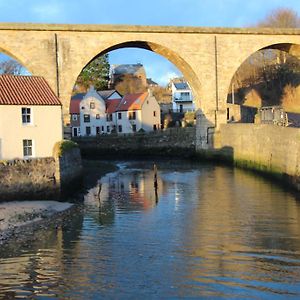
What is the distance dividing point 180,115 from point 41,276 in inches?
2489

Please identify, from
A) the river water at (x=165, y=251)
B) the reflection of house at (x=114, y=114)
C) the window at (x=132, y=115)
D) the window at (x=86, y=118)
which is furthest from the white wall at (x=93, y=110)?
the river water at (x=165, y=251)

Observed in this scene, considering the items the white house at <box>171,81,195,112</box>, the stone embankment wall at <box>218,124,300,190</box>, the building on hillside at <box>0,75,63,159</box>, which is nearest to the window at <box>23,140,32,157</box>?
the building on hillside at <box>0,75,63,159</box>

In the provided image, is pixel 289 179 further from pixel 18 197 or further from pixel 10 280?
pixel 10 280

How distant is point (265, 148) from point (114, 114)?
130 ft

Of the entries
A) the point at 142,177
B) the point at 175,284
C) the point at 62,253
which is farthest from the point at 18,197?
the point at 142,177

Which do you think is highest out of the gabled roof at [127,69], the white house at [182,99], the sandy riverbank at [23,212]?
the gabled roof at [127,69]

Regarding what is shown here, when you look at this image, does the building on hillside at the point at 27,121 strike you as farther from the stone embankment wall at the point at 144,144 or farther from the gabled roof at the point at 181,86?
the gabled roof at the point at 181,86

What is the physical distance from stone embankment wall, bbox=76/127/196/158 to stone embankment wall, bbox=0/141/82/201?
2835 cm

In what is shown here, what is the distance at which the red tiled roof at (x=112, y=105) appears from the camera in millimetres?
71938

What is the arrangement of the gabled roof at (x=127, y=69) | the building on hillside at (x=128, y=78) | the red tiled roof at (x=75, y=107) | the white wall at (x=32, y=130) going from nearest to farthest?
the white wall at (x=32, y=130), the red tiled roof at (x=75, y=107), the building on hillside at (x=128, y=78), the gabled roof at (x=127, y=69)

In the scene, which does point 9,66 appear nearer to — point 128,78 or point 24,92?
point 128,78

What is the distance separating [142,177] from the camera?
3562cm

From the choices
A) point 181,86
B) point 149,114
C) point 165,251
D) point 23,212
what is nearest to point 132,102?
point 149,114

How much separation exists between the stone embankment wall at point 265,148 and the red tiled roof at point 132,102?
26262mm
